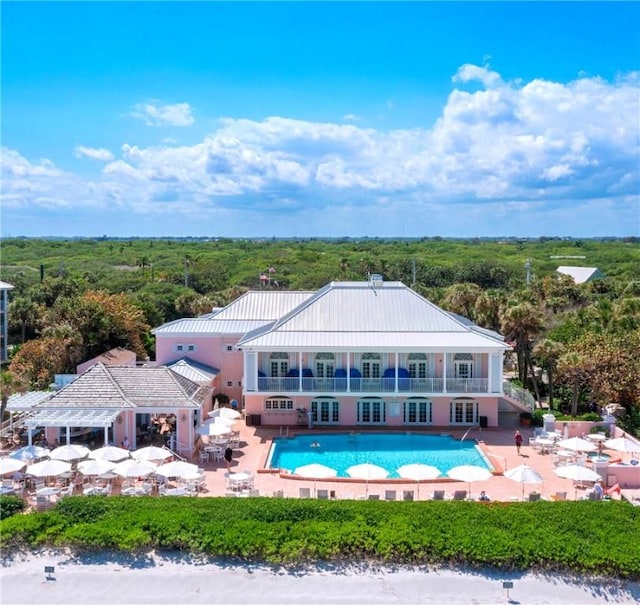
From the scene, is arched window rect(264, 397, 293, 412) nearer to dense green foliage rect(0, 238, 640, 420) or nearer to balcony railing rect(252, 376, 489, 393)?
balcony railing rect(252, 376, 489, 393)

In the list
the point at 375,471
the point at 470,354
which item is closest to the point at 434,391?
the point at 470,354

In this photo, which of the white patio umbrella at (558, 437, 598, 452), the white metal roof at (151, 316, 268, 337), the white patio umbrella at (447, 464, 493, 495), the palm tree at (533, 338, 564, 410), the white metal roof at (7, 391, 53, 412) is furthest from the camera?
the white metal roof at (151, 316, 268, 337)

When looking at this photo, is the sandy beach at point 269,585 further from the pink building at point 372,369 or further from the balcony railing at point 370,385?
the pink building at point 372,369

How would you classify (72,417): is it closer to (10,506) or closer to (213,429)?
(213,429)

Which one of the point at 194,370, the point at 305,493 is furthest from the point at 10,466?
the point at 194,370

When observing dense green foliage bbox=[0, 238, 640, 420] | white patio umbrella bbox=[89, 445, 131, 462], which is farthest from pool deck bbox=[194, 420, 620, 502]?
dense green foliage bbox=[0, 238, 640, 420]

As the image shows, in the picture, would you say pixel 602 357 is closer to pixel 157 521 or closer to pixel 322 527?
pixel 322 527
